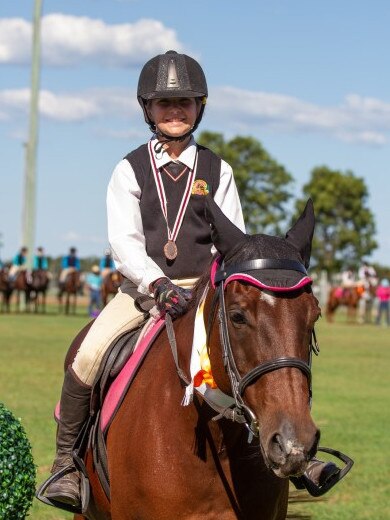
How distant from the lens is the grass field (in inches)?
392

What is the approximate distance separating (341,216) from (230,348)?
81.3 m

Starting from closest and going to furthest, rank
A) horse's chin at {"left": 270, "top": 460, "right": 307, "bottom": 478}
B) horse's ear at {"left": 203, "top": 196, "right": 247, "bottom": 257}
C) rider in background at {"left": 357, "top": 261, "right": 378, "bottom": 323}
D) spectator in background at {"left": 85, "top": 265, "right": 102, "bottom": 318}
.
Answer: horse's chin at {"left": 270, "top": 460, "right": 307, "bottom": 478}, horse's ear at {"left": 203, "top": 196, "right": 247, "bottom": 257}, spectator in background at {"left": 85, "top": 265, "right": 102, "bottom": 318}, rider in background at {"left": 357, "top": 261, "right": 378, "bottom": 323}

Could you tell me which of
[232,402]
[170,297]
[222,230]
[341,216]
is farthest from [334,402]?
[341,216]

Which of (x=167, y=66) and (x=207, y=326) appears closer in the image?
(x=207, y=326)

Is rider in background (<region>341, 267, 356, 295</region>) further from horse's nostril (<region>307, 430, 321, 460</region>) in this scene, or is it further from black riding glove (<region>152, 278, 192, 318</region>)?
horse's nostril (<region>307, 430, 321, 460</region>)

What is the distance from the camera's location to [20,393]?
16.8 meters

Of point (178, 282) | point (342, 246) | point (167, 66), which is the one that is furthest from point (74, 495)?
point (342, 246)

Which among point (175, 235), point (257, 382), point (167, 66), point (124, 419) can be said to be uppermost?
point (167, 66)

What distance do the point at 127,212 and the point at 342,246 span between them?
7896 centimetres

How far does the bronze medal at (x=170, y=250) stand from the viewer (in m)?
5.60

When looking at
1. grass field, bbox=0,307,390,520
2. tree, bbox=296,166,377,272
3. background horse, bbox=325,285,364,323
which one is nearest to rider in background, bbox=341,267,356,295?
background horse, bbox=325,285,364,323

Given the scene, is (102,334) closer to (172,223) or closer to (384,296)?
(172,223)

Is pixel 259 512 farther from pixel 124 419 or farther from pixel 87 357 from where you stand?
pixel 87 357

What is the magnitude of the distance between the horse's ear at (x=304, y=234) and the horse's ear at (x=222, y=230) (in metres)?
0.22
